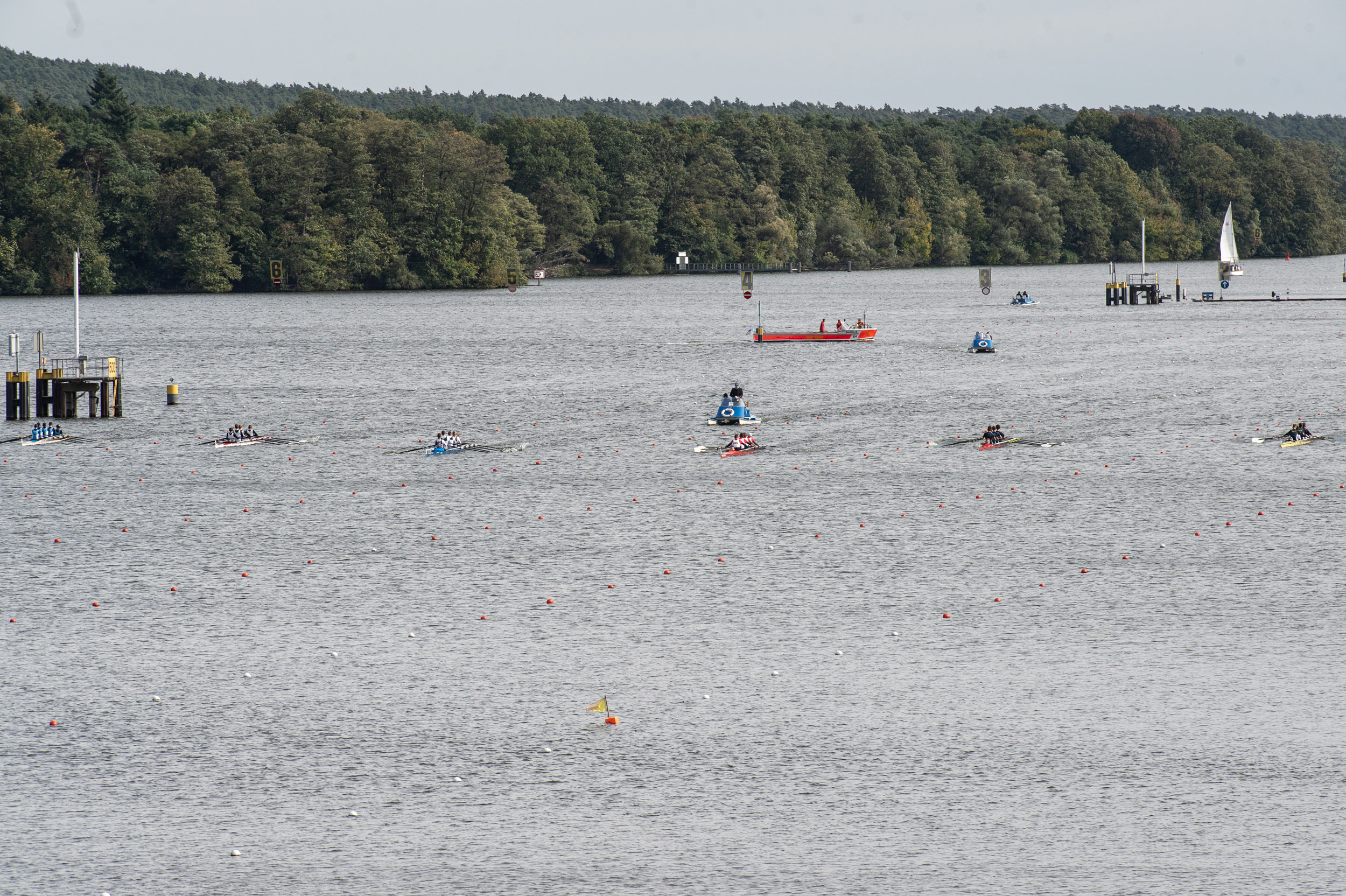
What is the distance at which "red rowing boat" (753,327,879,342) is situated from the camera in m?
107

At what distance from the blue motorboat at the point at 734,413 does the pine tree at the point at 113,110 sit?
135 metres

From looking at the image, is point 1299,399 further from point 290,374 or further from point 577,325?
point 577,325

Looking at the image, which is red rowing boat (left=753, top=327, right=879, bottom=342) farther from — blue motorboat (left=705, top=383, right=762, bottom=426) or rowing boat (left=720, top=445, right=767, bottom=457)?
rowing boat (left=720, top=445, right=767, bottom=457)

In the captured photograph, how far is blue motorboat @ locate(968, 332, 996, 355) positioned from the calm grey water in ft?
116

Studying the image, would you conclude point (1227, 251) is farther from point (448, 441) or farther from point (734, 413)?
point (448, 441)

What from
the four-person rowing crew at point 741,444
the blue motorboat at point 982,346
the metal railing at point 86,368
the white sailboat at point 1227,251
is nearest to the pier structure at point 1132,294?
the white sailboat at point 1227,251

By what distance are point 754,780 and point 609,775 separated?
2.06 meters

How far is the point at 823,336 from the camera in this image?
106 metres

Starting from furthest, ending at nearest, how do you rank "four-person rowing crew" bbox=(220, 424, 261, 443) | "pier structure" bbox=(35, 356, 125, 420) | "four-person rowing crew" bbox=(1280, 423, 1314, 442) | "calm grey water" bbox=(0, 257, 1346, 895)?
"pier structure" bbox=(35, 356, 125, 420), "four-person rowing crew" bbox=(220, 424, 261, 443), "four-person rowing crew" bbox=(1280, 423, 1314, 442), "calm grey water" bbox=(0, 257, 1346, 895)

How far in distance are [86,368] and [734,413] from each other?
3883 centimetres

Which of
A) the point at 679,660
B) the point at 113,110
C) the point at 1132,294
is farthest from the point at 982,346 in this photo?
the point at 113,110

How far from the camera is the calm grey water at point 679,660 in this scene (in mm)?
18922

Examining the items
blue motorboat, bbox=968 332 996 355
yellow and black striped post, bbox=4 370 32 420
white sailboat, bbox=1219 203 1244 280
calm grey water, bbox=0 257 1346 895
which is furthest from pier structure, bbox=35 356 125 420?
white sailboat, bbox=1219 203 1244 280

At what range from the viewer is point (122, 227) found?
167m
